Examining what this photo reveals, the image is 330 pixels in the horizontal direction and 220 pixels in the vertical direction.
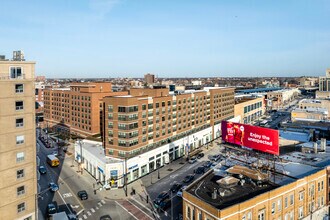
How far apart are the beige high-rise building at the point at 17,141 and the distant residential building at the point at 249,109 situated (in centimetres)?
11020

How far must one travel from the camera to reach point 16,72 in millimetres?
39188

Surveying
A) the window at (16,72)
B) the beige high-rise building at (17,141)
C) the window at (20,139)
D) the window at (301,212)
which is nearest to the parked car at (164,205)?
the beige high-rise building at (17,141)

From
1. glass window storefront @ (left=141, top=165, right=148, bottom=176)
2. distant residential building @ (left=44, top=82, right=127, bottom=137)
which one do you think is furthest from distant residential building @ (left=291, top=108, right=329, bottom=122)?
distant residential building @ (left=44, top=82, right=127, bottom=137)

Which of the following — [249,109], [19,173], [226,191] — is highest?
[249,109]

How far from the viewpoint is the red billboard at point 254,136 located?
153 ft

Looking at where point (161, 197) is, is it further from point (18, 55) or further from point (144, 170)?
point (18, 55)

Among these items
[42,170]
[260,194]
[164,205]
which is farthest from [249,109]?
[260,194]

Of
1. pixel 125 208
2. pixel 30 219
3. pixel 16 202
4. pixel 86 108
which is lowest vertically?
pixel 125 208

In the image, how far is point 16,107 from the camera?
38906mm

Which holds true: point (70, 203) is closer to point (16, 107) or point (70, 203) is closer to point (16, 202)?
point (16, 202)

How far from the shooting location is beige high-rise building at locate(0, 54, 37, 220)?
124ft

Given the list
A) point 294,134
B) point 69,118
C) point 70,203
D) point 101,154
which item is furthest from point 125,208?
point 69,118

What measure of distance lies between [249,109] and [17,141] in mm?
132957

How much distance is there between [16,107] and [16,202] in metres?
13.0
